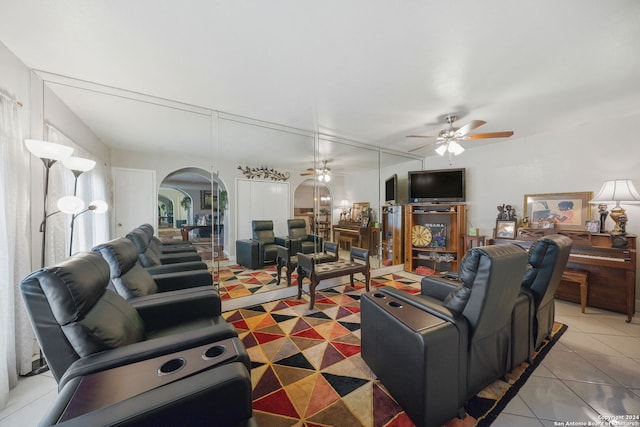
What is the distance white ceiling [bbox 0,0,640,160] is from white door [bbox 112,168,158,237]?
508 mm

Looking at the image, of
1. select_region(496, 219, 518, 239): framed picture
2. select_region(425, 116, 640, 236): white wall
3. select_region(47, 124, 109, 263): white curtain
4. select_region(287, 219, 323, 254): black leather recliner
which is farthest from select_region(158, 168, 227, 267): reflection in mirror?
select_region(425, 116, 640, 236): white wall

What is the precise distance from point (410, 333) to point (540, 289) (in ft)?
4.43

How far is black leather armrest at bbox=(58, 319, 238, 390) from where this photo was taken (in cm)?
97

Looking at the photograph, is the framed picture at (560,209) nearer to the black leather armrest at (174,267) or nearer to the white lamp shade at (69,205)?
the black leather armrest at (174,267)

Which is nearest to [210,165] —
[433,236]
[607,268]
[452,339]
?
[452,339]

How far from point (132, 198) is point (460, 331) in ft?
12.2

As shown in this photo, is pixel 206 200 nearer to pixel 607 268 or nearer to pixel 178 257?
pixel 178 257

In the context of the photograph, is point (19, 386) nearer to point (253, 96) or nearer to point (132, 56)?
point (132, 56)

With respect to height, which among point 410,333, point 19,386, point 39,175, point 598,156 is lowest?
point 19,386

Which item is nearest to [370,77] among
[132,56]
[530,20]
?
[530,20]

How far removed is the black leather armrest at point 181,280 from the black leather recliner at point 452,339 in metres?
1.67

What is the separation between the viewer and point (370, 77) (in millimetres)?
2146

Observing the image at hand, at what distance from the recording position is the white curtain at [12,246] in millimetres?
1564

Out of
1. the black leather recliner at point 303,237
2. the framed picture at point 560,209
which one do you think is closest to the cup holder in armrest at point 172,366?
the black leather recliner at point 303,237
